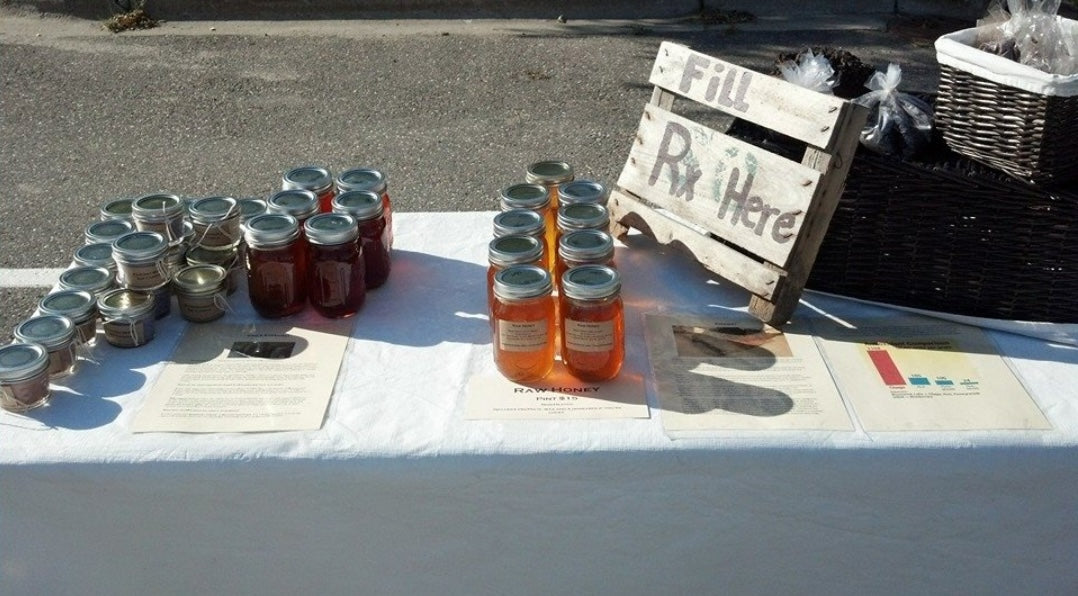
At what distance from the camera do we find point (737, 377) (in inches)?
58.9

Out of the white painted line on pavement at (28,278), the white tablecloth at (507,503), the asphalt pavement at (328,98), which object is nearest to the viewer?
the white tablecloth at (507,503)

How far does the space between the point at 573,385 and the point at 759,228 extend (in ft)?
1.36

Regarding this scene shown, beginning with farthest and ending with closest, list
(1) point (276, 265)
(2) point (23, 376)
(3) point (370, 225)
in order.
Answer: (3) point (370, 225), (1) point (276, 265), (2) point (23, 376)

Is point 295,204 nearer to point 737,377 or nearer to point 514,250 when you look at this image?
point 514,250

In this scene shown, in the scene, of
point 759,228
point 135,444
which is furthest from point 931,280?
point 135,444

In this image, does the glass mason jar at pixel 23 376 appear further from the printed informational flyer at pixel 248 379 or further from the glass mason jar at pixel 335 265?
the glass mason jar at pixel 335 265

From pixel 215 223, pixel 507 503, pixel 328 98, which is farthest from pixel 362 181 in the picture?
pixel 328 98

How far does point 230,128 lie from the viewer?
178 inches

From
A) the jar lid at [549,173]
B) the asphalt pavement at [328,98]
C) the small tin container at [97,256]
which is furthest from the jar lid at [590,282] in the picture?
the asphalt pavement at [328,98]

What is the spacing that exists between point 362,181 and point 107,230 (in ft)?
1.45

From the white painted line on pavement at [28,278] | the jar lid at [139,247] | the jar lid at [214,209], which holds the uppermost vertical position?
the jar lid at [214,209]

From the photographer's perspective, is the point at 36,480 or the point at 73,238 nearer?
the point at 36,480

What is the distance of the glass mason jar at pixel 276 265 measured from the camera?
1.57m

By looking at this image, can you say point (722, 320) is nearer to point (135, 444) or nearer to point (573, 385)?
point (573, 385)
